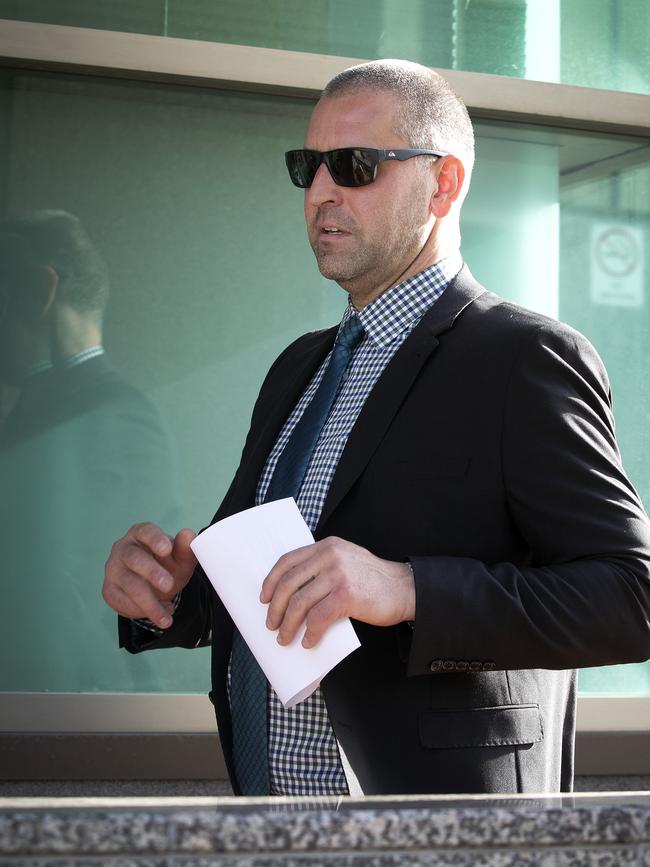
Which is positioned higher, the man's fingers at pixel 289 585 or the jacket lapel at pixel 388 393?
the jacket lapel at pixel 388 393

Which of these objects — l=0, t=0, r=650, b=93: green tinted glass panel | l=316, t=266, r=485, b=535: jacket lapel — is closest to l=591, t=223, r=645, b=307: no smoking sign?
l=0, t=0, r=650, b=93: green tinted glass panel

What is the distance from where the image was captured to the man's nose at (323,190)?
236cm

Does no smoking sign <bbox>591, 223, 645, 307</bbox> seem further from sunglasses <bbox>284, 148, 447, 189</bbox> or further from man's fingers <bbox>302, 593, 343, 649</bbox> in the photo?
man's fingers <bbox>302, 593, 343, 649</bbox>

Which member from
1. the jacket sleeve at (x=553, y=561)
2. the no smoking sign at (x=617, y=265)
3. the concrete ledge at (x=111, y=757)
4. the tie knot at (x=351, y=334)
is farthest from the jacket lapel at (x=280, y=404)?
the no smoking sign at (x=617, y=265)

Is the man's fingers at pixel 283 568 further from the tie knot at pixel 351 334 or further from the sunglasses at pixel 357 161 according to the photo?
the sunglasses at pixel 357 161

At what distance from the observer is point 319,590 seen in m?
1.58

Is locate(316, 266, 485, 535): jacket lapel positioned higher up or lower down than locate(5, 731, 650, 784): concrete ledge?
higher up

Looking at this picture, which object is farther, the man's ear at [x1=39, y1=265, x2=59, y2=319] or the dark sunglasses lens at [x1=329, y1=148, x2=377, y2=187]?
the man's ear at [x1=39, y1=265, x2=59, y2=319]

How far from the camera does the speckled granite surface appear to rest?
91 cm

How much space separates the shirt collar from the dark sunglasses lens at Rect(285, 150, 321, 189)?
0.31 m

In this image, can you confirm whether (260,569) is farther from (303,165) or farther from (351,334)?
(303,165)

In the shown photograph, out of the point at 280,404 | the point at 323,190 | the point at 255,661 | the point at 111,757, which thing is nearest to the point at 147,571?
the point at 255,661

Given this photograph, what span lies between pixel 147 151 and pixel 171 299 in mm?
558

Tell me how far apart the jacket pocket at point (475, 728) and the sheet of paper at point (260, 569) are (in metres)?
0.29
